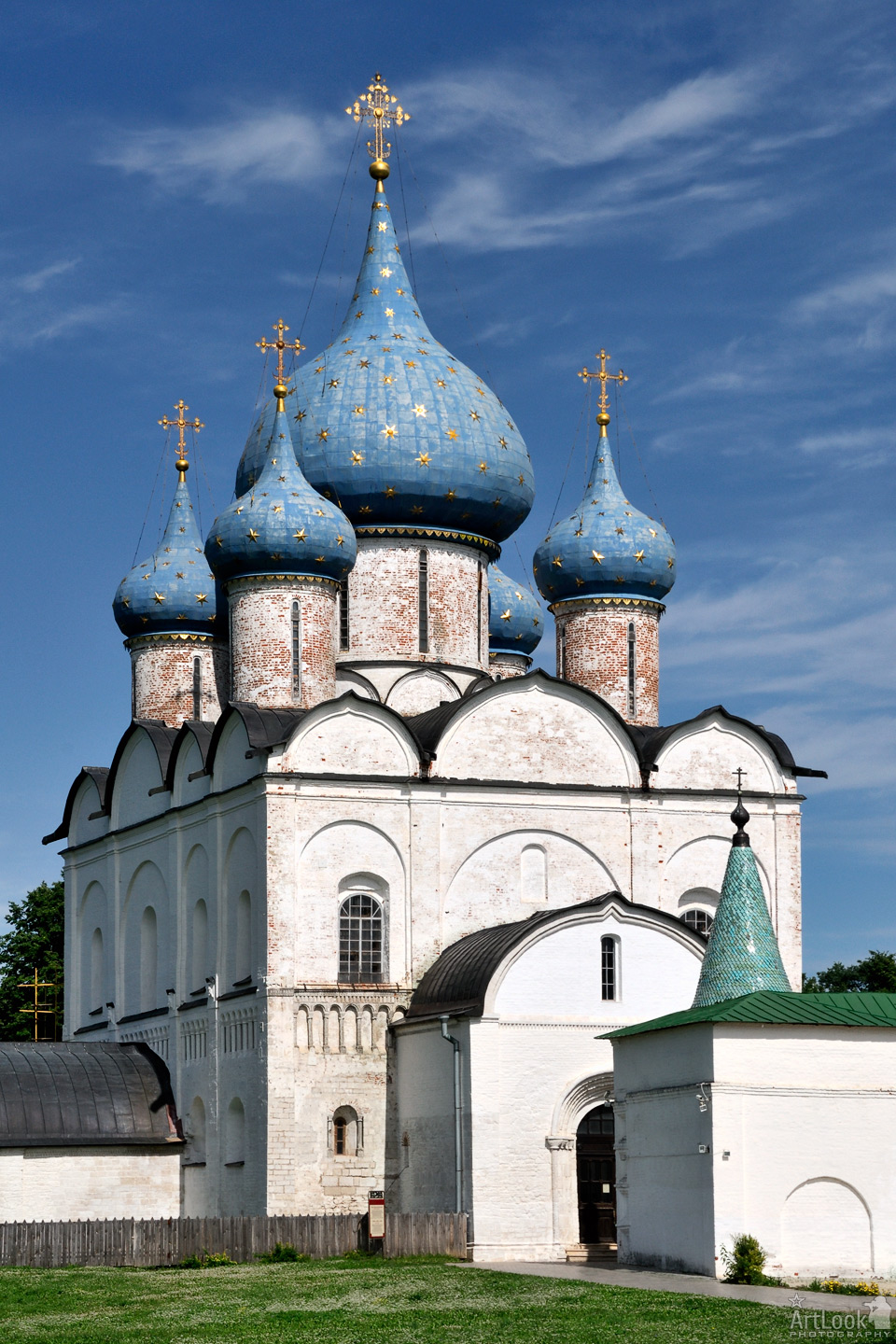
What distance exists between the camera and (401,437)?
28.1 metres

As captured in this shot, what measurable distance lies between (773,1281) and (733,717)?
9544mm

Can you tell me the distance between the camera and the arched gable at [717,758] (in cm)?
2650

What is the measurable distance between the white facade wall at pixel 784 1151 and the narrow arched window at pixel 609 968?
3.54 metres

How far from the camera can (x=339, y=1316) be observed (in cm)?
1605

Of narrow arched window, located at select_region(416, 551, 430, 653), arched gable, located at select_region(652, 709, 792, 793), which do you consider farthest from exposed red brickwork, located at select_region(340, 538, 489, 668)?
arched gable, located at select_region(652, 709, 792, 793)

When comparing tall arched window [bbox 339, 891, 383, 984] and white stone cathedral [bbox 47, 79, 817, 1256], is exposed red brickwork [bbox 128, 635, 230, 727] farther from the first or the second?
tall arched window [bbox 339, 891, 383, 984]

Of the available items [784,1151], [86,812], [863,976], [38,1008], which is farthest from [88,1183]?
[863,976]

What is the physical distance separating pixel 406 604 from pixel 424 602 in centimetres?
30

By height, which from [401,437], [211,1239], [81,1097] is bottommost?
[211,1239]

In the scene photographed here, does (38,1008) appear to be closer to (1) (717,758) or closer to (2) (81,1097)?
(2) (81,1097)

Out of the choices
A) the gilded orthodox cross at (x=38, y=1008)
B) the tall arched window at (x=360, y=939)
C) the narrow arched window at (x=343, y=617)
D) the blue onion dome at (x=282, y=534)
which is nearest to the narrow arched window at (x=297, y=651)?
the blue onion dome at (x=282, y=534)

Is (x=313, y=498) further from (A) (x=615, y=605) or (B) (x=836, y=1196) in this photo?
(B) (x=836, y=1196)

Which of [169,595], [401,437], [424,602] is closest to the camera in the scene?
[401,437]

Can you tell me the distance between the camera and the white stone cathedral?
2350 cm
